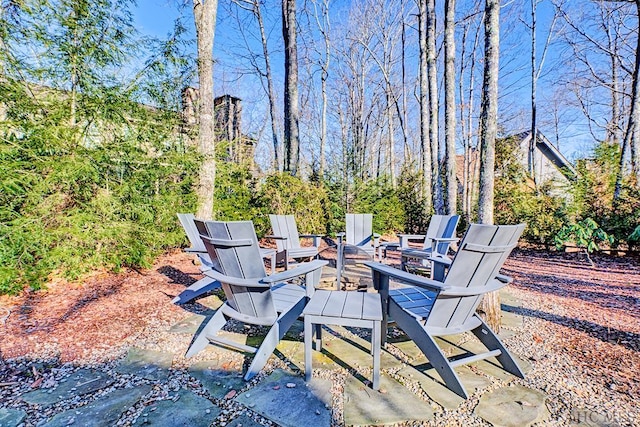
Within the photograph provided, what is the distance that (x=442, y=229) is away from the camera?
477 cm

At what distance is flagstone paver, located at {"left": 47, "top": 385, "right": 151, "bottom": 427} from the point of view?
5.19 feet

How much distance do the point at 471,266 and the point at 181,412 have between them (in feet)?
5.89

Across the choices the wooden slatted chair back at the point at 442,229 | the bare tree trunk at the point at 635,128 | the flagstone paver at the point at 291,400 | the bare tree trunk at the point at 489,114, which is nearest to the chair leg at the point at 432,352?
the flagstone paver at the point at 291,400

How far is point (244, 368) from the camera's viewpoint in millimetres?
2092

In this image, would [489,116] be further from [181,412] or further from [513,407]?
[181,412]

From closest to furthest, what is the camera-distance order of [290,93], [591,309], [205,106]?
[591,309] < [205,106] < [290,93]

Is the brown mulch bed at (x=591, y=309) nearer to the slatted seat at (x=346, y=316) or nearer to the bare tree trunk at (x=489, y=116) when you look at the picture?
the bare tree trunk at (x=489, y=116)

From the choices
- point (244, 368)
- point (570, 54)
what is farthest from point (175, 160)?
point (570, 54)

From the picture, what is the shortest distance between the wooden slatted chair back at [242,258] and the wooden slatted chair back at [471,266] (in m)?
1.06

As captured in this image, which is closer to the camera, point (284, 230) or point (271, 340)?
point (271, 340)

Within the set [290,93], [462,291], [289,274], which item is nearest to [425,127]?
[290,93]

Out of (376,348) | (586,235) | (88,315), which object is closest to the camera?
(376,348)

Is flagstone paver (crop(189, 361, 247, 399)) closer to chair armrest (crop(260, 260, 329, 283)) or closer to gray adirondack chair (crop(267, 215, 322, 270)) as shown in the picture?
chair armrest (crop(260, 260, 329, 283))

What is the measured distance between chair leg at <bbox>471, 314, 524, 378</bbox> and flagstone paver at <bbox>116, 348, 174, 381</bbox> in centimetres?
207
